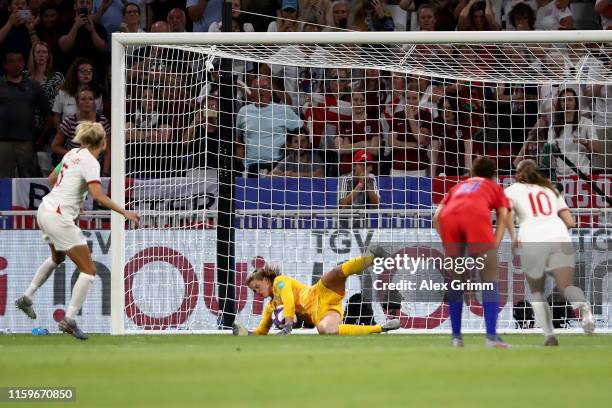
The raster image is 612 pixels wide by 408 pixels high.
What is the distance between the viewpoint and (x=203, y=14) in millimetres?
19781

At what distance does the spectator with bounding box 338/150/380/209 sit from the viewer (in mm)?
15883

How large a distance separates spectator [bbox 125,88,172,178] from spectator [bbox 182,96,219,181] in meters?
0.22

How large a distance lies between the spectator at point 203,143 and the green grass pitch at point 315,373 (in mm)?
3860

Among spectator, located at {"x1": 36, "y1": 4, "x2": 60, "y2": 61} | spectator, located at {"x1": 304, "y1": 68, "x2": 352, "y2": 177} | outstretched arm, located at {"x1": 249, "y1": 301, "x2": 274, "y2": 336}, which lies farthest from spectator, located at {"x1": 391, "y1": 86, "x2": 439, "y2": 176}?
spectator, located at {"x1": 36, "y1": 4, "x2": 60, "y2": 61}

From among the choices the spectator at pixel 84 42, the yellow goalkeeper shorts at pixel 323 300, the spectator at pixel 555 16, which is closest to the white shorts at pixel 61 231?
the yellow goalkeeper shorts at pixel 323 300

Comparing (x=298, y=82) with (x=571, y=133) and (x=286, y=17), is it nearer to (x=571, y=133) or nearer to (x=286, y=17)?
(x=286, y=17)

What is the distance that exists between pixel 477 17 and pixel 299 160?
14.0ft

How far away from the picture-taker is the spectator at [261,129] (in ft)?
53.9

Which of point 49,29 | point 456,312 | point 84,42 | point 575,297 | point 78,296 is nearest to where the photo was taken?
point 456,312

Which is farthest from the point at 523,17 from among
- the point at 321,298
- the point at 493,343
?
the point at 493,343

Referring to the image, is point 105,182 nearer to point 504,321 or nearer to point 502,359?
point 504,321

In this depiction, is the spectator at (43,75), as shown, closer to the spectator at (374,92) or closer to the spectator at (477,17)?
the spectator at (374,92)

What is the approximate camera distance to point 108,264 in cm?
1602
